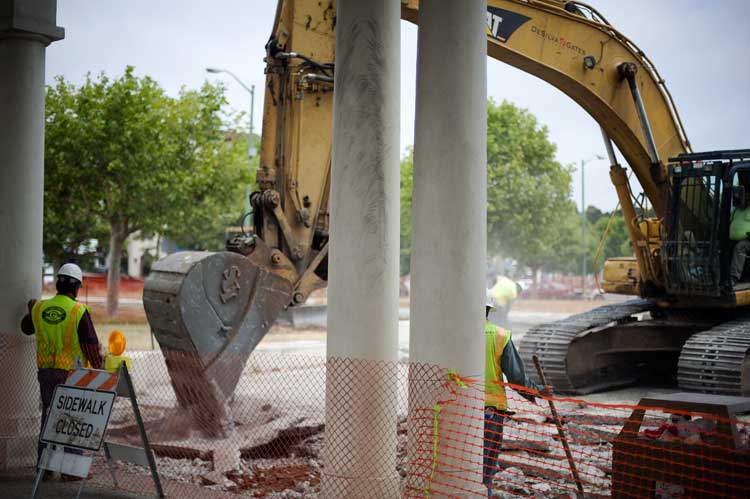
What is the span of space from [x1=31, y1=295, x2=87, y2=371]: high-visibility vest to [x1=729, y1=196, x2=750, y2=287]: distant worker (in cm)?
855

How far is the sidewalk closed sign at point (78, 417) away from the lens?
629cm

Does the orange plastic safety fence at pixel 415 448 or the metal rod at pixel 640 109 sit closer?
the orange plastic safety fence at pixel 415 448

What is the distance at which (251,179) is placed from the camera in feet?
92.1

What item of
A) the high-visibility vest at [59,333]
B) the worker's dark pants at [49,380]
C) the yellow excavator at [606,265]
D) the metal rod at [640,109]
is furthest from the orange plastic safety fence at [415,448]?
the metal rod at [640,109]

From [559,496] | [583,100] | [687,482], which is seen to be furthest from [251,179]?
[687,482]

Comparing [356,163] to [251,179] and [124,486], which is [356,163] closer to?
[124,486]

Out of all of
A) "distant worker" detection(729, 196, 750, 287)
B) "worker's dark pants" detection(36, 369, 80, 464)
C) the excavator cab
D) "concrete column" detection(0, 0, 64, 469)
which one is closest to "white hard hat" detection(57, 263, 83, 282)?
"worker's dark pants" detection(36, 369, 80, 464)

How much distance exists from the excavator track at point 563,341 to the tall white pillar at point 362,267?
21.1 feet

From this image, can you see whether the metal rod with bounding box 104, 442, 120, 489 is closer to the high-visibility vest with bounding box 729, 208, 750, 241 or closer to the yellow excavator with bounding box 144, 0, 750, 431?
the yellow excavator with bounding box 144, 0, 750, 431

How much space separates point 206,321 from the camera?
333 inches

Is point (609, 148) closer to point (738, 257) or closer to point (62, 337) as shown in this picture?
point (738, 257)

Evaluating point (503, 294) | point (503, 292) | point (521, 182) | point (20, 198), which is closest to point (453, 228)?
point (20, 198)

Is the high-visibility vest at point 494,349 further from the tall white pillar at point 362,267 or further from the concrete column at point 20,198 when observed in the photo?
the concrete column at point 20,198

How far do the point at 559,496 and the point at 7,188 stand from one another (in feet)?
18.7
